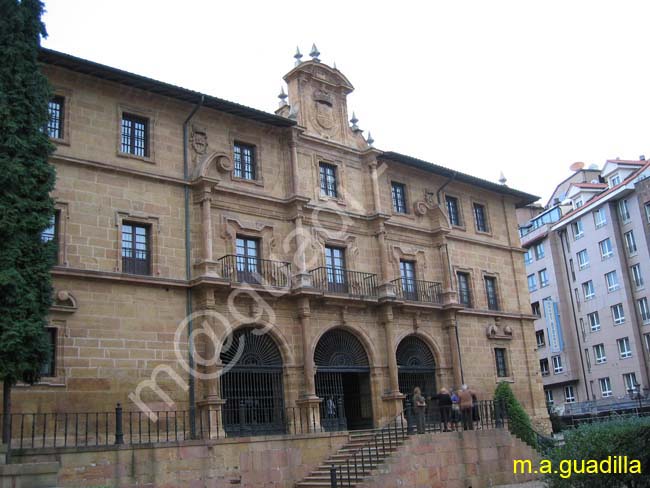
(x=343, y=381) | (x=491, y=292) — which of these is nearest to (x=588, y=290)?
(x=491, y=292)

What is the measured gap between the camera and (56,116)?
20375mm

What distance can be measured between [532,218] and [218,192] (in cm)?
4355

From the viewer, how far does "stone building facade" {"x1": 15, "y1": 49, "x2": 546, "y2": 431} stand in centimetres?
1973

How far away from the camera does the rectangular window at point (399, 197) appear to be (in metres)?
28.8

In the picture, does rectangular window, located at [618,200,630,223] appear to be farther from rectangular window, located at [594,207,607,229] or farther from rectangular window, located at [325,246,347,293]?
rectangular window, located at [325,246,347,293]

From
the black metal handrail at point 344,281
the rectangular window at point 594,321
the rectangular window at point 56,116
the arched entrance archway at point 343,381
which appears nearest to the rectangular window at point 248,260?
the black metal handrail at point 344,281

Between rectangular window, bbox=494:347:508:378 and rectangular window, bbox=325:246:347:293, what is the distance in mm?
8358

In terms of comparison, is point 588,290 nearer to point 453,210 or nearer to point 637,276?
point 637,276

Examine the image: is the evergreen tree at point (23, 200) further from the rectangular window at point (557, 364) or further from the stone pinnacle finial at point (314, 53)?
the rectangular window at point (557, 364)

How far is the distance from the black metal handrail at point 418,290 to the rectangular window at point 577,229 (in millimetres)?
26927

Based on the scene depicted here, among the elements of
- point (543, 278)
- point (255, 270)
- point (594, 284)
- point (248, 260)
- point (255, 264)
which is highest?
point (543, 278)

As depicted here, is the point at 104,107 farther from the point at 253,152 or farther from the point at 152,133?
the point at 253,152

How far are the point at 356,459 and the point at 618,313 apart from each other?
3368 cm

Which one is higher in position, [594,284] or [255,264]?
[594,284]
